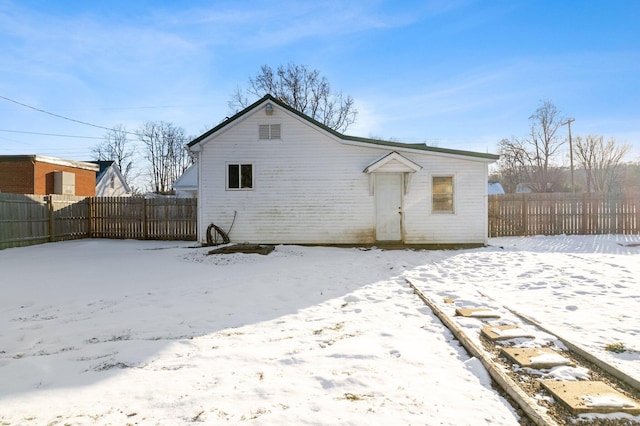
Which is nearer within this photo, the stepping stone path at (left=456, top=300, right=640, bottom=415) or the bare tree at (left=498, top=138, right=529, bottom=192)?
the stepping stone path at (left=456, top=300, right=640, bottom=415)

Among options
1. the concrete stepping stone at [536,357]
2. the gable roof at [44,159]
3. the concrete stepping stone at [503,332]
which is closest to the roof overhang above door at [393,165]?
the concrete stepping stone at [503,332]

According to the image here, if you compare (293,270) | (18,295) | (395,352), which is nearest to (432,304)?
(395,352)

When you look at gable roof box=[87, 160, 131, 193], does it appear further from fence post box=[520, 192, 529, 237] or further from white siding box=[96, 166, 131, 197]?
fence post box=[520, 192, 529, 237]

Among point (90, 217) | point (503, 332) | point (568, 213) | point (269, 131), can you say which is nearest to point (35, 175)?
point (90, 217)

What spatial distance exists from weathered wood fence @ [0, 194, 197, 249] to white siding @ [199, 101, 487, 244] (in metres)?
2.88

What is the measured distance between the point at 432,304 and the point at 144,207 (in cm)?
1331

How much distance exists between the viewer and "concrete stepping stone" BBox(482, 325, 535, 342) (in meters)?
3.87

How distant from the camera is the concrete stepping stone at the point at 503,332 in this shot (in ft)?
12.7

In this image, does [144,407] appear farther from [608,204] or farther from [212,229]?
[608,204]

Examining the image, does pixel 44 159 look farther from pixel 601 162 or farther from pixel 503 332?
pixel 601 162

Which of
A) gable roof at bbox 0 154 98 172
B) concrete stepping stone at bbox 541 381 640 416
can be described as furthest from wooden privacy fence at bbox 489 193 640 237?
gable roof at bbox 0 154 98 172

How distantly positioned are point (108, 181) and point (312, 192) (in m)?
25.7

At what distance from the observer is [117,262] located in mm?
9484

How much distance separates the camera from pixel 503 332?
399 centimetres
